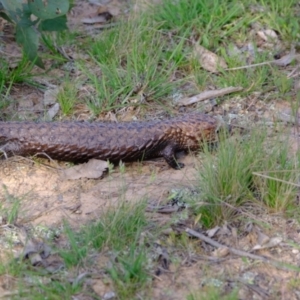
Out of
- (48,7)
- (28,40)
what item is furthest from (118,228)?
(28,40)

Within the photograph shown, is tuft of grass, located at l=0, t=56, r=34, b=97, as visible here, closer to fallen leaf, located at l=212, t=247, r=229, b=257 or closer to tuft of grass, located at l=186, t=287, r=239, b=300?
fallen leaf, located at l=212, t=247, r=229, b=257

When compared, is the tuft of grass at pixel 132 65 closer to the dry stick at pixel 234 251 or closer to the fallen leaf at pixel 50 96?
the fallen leaf at pixel 50 96

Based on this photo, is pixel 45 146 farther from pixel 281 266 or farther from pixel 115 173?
pixel 281 266

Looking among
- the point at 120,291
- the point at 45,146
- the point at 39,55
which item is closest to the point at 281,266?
the point at 120,291

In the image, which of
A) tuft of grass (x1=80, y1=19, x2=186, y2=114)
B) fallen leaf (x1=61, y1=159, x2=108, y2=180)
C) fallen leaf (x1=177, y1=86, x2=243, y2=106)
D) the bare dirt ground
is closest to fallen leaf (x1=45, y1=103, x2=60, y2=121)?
tuft of grass (x1=80, y1=19, x2=186, y2=114)

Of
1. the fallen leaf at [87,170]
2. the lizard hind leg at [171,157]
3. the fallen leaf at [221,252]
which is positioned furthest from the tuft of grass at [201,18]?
the fallen leaf at [221,252]

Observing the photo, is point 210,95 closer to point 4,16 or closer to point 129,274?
point 4,16
